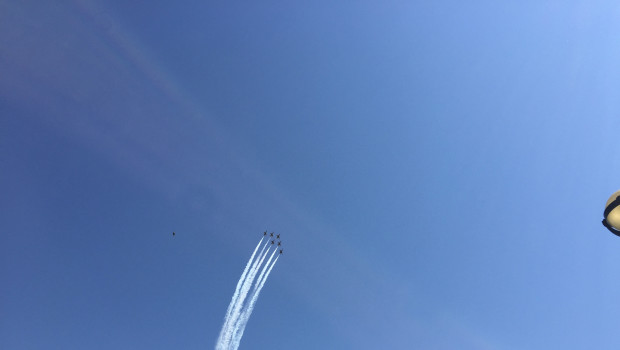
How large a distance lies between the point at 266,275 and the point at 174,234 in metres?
24.7

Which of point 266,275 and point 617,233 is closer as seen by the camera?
point 617,233

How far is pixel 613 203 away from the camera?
8.27 metres

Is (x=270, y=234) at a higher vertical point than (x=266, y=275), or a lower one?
higher

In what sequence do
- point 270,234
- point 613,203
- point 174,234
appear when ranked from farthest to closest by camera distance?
point 270,234
point 174,234
point 613,203

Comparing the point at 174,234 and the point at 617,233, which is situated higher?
the point at 174,234

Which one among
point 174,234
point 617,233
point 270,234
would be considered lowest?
Answer: point 617,233

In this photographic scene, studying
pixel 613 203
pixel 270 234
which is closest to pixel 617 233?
pixel 613 203

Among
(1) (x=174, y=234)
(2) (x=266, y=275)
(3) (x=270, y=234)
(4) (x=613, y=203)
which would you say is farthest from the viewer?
(3) (x=270, y=234)

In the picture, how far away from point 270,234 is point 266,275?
1526 centimetres

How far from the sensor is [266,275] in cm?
8700

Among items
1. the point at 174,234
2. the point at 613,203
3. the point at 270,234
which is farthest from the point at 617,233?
the point at 270,234

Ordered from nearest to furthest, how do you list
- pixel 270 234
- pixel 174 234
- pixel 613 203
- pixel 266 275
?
1. pixel 613 203
2. pixel 174 234
3. pixel 266 275
4. pixel 270 234

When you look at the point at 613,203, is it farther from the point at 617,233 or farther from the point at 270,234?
the point at 270,234

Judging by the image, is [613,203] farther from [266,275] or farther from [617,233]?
[266,275]
